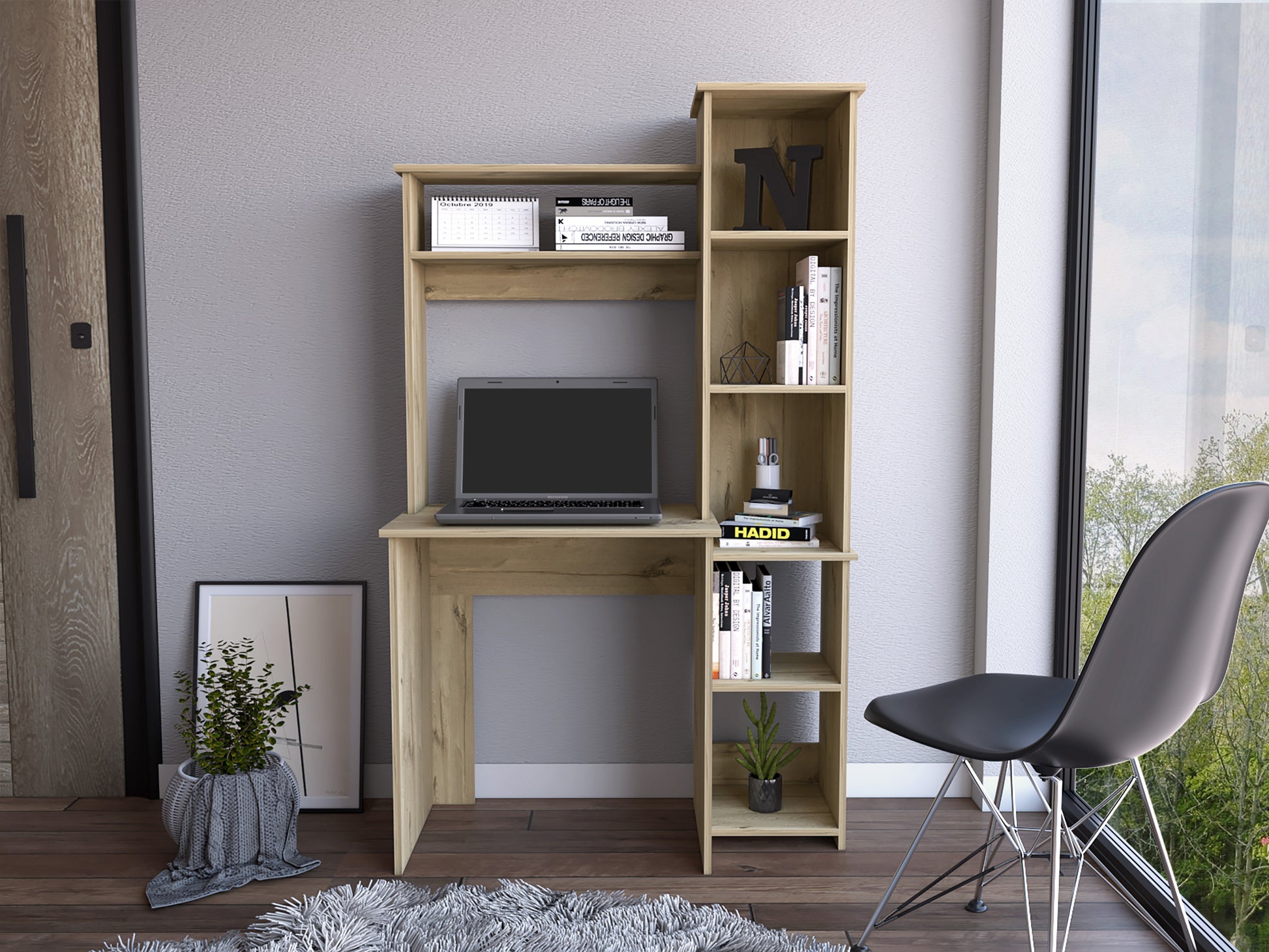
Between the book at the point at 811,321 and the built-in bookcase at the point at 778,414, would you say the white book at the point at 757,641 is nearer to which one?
the built-in bookcase at the point at 778,414

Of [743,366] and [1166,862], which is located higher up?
[743,366]

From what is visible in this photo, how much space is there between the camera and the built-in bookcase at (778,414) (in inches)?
88.9

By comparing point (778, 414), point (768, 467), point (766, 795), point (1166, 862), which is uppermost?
point (778, 414)

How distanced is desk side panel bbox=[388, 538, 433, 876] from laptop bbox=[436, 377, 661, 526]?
0.27m

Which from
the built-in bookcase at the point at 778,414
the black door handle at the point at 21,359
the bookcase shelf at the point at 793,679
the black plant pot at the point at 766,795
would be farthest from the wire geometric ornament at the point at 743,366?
the black door handle at the point at 21,359

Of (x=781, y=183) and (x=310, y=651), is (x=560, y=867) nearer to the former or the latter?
(x=310, y=651)

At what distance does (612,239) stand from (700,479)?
630 millimetres

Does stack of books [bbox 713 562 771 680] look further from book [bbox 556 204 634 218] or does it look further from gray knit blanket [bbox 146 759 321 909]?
gray knit blanket [bbox 146 759 321 909]

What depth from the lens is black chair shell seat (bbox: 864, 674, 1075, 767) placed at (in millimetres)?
1624

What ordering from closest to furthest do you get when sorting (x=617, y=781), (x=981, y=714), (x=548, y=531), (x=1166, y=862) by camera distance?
(x=1166, y=862) < (x=981, y=714) < (x=548, y=531) < (x=617, y=781)

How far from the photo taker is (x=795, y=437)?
259 centimetres

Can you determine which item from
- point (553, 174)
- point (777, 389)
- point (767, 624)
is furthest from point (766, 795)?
point (553, 174)

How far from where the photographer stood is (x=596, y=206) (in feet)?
7.80

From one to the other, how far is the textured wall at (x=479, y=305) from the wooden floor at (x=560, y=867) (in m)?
0.20
